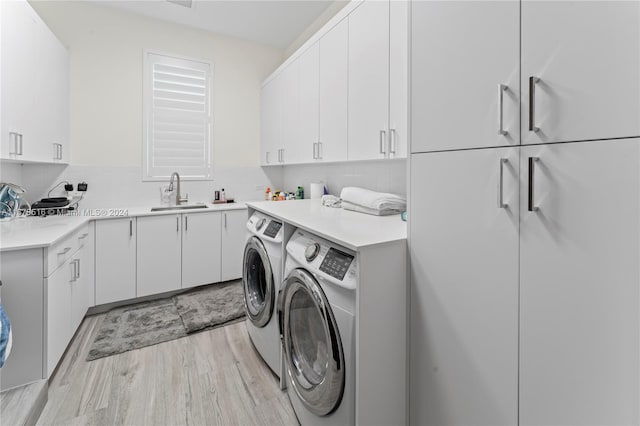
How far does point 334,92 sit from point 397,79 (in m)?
0.69

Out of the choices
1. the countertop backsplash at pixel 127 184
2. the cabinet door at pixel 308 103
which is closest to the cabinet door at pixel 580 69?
the cabinet door at pixel 308 103

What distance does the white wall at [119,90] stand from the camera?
2914 millimetres

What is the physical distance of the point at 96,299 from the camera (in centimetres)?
270

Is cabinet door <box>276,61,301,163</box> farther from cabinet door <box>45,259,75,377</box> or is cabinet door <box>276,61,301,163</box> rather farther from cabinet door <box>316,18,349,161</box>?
cabinet door <box>45,259,75,377</box>

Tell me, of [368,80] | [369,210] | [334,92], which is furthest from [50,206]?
[368,80]

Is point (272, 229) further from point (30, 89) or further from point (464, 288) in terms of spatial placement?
point (30, 89)

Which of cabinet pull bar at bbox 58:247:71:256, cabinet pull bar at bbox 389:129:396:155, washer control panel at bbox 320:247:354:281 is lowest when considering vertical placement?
cabinet pull bar at bbox 58:247:71:256

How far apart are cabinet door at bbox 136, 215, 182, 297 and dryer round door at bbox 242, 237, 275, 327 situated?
1.18m

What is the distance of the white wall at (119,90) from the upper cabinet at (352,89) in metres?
0.97

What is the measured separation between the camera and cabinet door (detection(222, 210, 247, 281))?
3.31m

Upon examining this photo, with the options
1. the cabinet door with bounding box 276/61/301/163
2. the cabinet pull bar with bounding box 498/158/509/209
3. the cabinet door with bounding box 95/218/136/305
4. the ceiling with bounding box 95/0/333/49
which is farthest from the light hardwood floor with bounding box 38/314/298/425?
the ceiling with bounding box 95/0/333/49

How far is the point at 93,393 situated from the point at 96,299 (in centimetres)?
119

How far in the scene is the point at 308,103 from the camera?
273 cm

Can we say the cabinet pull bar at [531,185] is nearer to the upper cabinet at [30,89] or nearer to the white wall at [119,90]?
the upper cabinet at [30,89]
